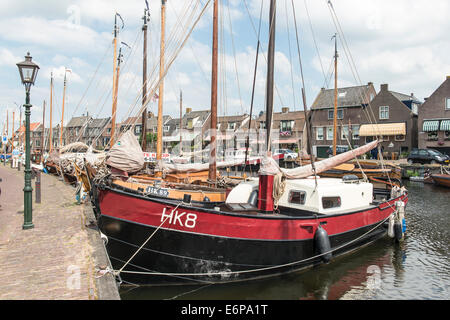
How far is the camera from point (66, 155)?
24.1 m

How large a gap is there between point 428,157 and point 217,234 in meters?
37.5

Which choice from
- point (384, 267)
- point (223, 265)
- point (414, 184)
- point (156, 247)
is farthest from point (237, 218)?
point (414, 184)

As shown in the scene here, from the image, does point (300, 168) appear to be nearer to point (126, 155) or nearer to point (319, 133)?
point (126, 155)

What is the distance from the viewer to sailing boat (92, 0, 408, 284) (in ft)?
26.3

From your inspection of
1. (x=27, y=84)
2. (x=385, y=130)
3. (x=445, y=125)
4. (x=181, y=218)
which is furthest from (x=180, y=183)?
(x=445, y=125)

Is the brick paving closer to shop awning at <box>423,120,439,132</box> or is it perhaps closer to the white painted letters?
the white painted letters

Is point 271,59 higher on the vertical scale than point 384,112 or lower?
lower

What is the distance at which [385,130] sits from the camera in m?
46.4

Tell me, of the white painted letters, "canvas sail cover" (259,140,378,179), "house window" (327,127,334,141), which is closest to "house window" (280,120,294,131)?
"house window" (327,127,334,141)

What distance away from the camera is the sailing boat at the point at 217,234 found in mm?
8008

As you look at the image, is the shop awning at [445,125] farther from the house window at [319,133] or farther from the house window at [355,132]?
the house window at [319,133]
